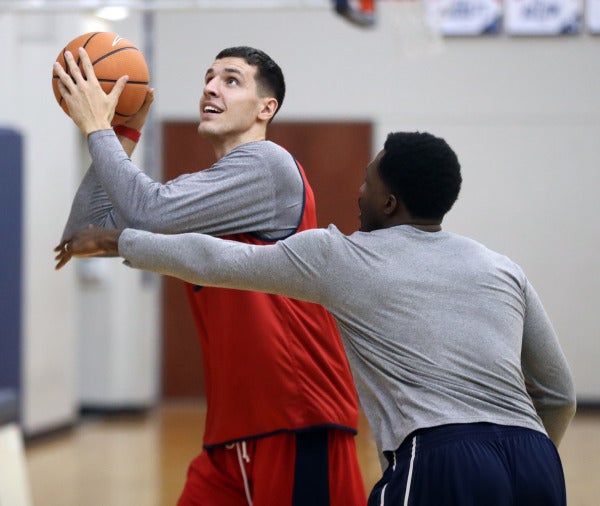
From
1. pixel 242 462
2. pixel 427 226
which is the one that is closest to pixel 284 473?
pixel 242 462

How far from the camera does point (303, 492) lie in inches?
109

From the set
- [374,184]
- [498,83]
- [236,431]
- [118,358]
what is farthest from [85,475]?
[498,83]

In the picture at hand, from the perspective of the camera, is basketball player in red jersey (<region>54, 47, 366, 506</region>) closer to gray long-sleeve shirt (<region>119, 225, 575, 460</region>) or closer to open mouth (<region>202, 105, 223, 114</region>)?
open mouth (<region>202, 105, 223, 114</region>)

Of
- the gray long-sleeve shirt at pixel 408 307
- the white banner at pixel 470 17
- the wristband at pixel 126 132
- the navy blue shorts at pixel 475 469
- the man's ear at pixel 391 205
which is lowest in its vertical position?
the navy blue shorts at pixel 475 469

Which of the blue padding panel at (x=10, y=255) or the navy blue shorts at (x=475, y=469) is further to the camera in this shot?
the blue padding panel at (x=10, y=255)

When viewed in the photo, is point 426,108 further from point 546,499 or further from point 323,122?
point 546,499

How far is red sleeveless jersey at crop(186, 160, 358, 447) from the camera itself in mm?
2754

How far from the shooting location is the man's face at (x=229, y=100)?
9.32 feet

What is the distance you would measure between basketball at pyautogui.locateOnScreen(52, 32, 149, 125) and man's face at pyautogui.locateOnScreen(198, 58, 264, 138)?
0.57 ft

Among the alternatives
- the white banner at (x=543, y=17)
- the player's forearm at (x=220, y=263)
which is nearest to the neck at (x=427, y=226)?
the player's forearm at (x=220, y=263)

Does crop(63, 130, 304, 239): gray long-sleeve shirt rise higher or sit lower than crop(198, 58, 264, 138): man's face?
lower

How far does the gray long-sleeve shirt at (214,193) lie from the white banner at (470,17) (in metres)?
7.49

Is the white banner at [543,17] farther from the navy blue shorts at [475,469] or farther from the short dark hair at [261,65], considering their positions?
the navy blue shorts at [475,469]

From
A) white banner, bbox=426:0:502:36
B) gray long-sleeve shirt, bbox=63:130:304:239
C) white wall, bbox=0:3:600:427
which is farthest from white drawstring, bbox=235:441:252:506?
white banner, bbox=426:0:502:36
